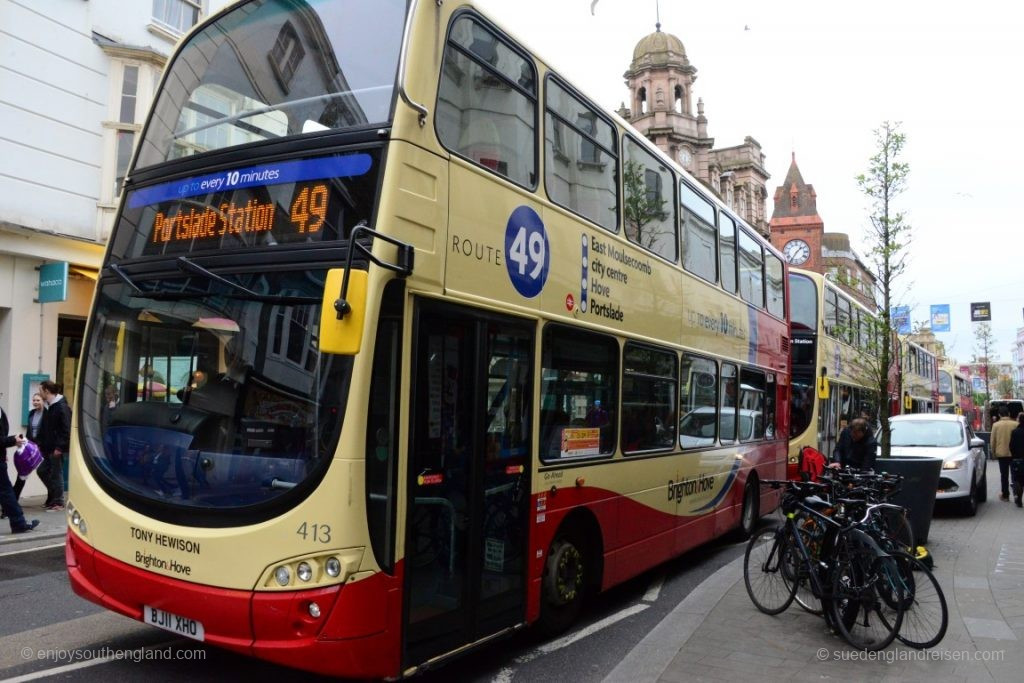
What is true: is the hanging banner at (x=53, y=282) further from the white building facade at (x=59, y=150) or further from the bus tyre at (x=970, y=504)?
the bus tyre at (x=970, y=504)

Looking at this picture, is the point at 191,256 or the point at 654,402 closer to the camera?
the point at 191,256

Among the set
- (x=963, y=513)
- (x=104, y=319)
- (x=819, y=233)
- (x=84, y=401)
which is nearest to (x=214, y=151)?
(x=104, y=319)

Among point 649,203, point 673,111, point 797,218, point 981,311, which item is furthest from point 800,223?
point 649,203

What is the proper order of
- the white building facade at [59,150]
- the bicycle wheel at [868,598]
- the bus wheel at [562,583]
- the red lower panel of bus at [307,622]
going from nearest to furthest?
the red lower panel of bus at [307,622] → the bicycle wheel at [868,598] → the bus wheel at [562,583] → the white building facade at [59,150]

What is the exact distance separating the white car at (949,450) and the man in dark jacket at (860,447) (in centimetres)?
405

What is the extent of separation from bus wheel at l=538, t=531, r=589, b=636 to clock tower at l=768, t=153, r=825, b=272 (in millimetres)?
72539

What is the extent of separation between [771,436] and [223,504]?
9.90 meters

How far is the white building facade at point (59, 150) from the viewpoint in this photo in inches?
527

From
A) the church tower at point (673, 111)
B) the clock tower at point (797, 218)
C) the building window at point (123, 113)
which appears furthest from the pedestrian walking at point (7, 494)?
the clock tower at point (797, 218)

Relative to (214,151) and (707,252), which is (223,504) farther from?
(707,252)

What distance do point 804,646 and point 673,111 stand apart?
62876 mm

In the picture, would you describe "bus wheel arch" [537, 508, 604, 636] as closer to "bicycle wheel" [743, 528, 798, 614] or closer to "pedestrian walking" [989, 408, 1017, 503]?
"bicycle wheel" [743, 528, 798, 614]

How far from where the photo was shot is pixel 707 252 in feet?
33.4

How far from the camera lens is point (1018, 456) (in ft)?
49.2
